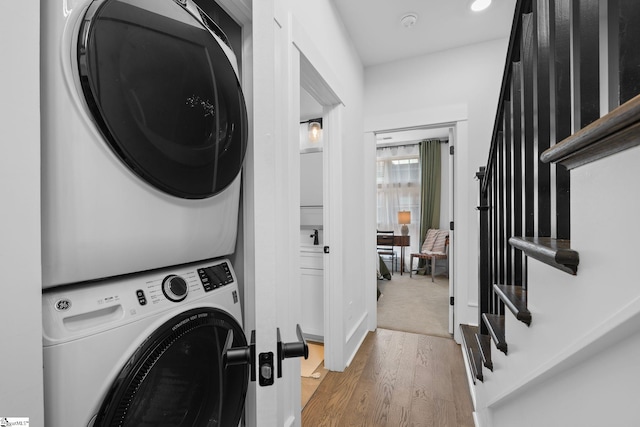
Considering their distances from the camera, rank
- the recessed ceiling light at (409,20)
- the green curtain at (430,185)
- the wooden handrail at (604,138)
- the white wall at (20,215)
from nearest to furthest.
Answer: the wooden handrail at (604,138) < the white wall at (20,215) < the recessed ceiling light at (409,20) < the green curtain at (430,185)

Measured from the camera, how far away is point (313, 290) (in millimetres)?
2631

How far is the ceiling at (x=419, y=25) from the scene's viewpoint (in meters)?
2.10

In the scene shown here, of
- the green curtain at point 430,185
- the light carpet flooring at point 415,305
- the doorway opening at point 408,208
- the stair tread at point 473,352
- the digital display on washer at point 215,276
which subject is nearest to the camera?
the digital display on washer at point 215,276

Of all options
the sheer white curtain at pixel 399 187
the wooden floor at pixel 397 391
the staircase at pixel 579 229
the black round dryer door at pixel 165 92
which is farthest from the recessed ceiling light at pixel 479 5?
the sheer white curtain at pixel 399 187

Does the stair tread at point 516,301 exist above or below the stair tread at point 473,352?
above

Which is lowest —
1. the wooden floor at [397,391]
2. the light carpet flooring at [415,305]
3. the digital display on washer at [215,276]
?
the light carpet flooring at [415,305]

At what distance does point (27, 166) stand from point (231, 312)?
70cm

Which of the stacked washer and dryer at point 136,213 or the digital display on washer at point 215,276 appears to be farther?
the digital display on washer at point 215,276

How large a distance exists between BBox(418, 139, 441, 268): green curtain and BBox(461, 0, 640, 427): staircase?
524 cm

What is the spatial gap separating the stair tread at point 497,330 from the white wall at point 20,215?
124 centimetres

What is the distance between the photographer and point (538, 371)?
64cm

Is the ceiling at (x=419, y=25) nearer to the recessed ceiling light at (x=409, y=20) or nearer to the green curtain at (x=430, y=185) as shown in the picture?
the recessed ceiling light at (x=409, y=20)

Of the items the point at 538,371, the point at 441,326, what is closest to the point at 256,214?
the point at 538,371

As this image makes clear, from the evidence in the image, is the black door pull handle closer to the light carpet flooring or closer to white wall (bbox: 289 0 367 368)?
white wall (bbox: 289 0 367 368)
